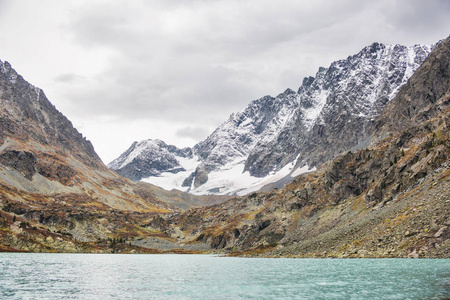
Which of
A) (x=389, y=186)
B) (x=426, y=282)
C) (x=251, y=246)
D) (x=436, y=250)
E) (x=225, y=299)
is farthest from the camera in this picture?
(x=251, y=246)

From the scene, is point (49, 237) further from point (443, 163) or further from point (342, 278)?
point (443, 163)

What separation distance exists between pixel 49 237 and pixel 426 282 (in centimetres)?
15019

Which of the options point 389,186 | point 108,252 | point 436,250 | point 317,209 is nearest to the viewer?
point 436,250

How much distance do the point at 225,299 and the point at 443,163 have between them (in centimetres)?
8112

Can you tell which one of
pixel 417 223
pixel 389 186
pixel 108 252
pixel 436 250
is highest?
pixel 389 186

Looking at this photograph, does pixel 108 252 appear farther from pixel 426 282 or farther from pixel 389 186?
pixel 426 282

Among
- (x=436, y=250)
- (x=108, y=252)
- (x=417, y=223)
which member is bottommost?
(x=108, y=252)

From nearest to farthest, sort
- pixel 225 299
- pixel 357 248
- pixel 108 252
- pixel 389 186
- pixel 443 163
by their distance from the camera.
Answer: pixel 225 299 < pixel 357 248 < pixel 443 163 < pixel 389 186 < pixel 108 252

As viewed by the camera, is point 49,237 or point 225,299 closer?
point 225,299

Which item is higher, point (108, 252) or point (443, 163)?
point (443, 163)

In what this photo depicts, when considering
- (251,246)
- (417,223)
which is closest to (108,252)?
(251,246)

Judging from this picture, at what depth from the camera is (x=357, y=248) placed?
8094 cm

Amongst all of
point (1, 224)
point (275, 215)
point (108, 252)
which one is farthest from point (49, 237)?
point (275, 215)

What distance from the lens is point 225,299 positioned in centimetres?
3541
